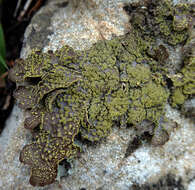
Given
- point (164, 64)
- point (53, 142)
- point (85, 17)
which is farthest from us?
point (85, 17)

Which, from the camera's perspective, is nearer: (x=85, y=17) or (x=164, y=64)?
(x=164, y=64)

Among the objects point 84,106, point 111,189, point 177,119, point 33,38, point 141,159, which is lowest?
point 111,189

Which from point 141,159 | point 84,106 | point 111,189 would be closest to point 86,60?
point 84,106

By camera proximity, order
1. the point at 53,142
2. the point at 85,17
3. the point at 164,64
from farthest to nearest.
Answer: the point at 85,17
the point at 164,64
the point at 53,142

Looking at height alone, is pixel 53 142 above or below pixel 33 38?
below

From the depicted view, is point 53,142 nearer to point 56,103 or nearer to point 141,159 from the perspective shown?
point 56,103

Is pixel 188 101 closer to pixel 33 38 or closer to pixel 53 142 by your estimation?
pixel 53 142
